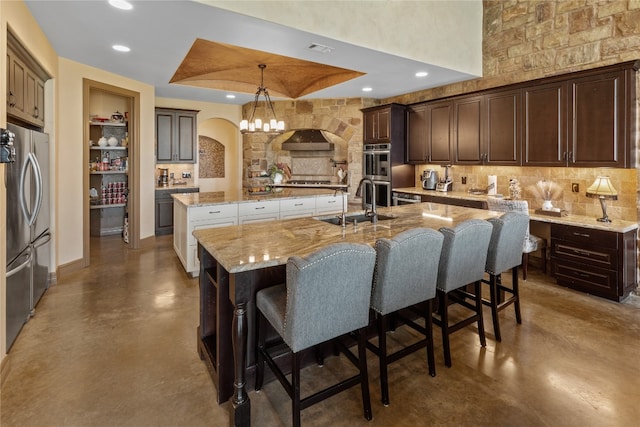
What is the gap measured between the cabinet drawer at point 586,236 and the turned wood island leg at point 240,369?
12.5ft

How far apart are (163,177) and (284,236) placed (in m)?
5.63

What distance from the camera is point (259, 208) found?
4613 millimetres

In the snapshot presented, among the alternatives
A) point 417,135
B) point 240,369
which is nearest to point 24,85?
point 240,369

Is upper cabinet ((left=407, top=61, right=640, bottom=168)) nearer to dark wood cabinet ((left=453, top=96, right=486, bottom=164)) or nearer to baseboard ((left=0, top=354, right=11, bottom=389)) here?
dark wood cabinet ((left=453, top=96, right=486, bottom=164))

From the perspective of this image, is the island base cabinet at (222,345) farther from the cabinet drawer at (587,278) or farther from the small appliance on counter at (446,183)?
the small appliance on counter at (446,183)

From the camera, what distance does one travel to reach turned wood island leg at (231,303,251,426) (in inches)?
72.7

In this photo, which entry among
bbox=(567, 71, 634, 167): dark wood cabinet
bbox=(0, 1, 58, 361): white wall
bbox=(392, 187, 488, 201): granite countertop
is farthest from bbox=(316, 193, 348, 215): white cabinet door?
bbox=(0, 1, 58, 361): white wall

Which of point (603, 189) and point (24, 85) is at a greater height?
point (24, 85)

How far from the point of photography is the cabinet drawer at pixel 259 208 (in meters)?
4.45

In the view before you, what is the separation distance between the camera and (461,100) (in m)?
5.37

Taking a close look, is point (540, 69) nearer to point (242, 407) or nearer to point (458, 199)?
point (458, 199)

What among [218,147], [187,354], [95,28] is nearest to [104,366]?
[187,354]

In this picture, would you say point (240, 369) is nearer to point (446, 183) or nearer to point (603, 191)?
point (603, 191)

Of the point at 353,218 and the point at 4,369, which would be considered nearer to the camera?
the point at 4,369
